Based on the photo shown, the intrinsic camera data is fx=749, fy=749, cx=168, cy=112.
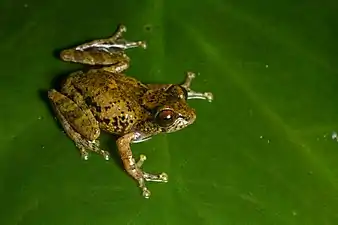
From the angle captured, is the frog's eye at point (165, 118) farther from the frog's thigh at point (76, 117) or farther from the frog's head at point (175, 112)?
the frog's thigh at point (76, 117)

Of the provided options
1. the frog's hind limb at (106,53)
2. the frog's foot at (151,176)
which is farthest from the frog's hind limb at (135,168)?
the frog's hind limb at (106,53)

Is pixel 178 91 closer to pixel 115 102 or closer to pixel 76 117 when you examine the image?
pixel 115 102

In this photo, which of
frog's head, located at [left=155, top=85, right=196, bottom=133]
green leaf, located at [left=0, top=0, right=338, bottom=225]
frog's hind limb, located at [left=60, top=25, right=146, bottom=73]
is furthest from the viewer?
frog's hind limb, located at [left=60, top=25, right=146, bottom=73]

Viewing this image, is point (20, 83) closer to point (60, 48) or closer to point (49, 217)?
point (60, 48)

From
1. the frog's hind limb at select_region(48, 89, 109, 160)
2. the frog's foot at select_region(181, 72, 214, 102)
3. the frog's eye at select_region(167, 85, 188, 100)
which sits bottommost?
the frog's hind limb at select_region(48, 89, 109, 160)

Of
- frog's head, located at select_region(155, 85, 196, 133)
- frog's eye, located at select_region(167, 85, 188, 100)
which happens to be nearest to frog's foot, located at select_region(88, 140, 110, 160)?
frog's head, located at select_region(155, 85, 196, 133)

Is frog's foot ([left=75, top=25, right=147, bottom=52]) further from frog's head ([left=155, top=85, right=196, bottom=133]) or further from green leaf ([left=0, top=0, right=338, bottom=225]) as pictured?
frog's head ([left=155, top=85, right=196, bottom=133])
